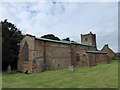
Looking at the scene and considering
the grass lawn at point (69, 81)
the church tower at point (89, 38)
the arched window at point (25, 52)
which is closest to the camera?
the grass lawn at point (69, 81)

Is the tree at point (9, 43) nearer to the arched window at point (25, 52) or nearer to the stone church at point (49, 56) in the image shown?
the stone church at point (49, 56)

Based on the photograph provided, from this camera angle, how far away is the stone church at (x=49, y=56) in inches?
896

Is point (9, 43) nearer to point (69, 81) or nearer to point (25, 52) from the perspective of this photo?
point (25, 52)

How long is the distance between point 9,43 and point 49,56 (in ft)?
34.3

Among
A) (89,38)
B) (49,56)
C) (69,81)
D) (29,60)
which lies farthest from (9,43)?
(89,38)

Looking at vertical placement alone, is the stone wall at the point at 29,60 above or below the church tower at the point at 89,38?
below

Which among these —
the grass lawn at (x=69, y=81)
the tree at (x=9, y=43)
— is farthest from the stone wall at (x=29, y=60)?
the grass lawn at (x=69, y=81)

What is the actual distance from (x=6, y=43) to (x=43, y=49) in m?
8.69

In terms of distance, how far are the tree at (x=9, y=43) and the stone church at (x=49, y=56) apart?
101 inches

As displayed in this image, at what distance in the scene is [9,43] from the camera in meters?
26.8

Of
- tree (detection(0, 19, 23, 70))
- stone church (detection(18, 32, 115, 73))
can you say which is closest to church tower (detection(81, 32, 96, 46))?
stone church (detection(18, 32, 115, 73))

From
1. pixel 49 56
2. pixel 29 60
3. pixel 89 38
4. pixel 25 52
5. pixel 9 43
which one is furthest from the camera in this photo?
pixel 89 38

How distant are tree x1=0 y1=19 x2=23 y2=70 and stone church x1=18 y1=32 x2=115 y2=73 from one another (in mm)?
2569

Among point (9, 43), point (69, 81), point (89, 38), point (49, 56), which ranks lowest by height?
point (69, 81)
